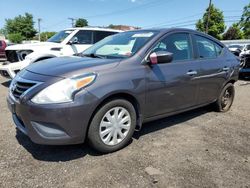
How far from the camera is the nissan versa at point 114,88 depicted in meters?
2.83

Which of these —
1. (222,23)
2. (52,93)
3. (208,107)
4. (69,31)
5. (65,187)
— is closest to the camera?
(65,187)

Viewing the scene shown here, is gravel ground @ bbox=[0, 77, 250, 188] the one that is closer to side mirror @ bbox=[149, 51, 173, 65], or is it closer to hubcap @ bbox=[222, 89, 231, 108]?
hubcap @ bbox=[222, 89, 231, 108]

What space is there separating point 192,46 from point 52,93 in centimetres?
254

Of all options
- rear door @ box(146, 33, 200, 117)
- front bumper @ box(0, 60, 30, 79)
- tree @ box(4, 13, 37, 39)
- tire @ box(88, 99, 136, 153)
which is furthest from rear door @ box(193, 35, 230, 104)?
tree @ box(4, 13, 37, 39)

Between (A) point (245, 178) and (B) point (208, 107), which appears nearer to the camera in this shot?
(A) point (245, 178)

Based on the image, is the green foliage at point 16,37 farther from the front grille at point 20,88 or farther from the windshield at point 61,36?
the front grille at point 20,88

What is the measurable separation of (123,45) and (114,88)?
1.11 metres

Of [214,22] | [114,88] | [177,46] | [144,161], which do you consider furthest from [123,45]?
[214,22]

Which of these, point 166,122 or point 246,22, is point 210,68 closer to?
point 166,122

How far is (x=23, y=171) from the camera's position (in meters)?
2.84

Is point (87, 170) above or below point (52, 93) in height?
below

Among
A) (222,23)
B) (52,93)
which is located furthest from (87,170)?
(222,23)

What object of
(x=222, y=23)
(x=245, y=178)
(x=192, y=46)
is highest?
(x=222, y=23)

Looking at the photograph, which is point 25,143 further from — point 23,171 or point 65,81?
point 65,81
